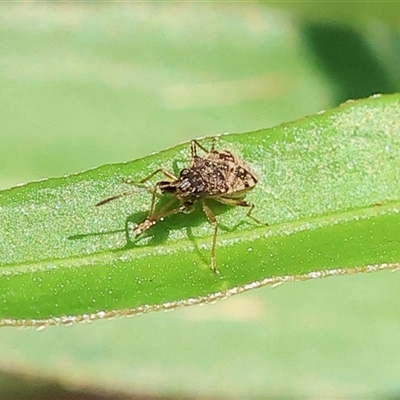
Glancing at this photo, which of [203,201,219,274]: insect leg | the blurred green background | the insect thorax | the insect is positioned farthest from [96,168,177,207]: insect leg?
the blurred green background

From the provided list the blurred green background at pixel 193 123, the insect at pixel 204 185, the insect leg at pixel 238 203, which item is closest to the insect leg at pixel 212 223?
the insect at pixel 204 185

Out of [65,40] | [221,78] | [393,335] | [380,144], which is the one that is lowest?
[393,335]

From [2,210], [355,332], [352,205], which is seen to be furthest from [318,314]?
[2,210]

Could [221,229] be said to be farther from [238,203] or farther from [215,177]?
[215,177]

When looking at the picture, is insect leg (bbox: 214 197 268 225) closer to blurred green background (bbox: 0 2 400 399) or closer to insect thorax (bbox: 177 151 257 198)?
insect thorax (bbox: 177 151 257 198)

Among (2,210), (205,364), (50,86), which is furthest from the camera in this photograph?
(50,86)

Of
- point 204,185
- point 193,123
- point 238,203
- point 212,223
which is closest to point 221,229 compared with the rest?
point 212,223

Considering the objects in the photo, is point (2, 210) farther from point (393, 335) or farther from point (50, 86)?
point (393, 335)
